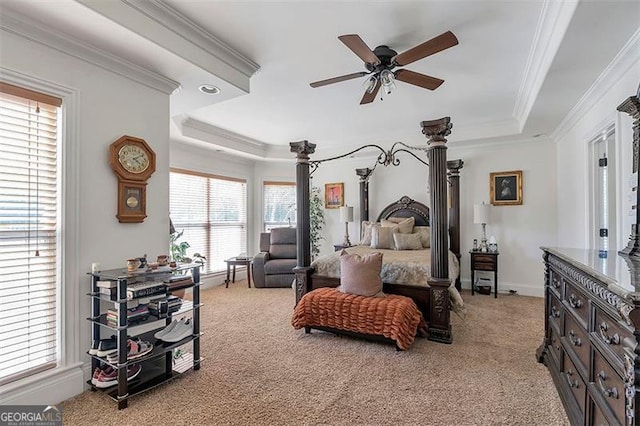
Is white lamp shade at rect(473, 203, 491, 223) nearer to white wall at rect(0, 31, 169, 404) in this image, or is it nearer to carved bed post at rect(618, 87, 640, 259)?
carved bed post at rect(618, 87, 640, 259)

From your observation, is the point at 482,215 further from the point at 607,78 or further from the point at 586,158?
the point at 607,78

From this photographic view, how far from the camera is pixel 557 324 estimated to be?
2.30m

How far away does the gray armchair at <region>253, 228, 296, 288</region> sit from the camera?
5.70 m

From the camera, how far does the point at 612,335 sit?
1.30 metres

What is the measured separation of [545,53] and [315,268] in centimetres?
309

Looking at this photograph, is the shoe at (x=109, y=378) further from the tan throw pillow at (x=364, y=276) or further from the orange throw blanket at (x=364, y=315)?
the tan throw pillow at (x=364, y=276)

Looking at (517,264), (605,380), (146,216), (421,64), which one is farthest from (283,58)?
(517,264)

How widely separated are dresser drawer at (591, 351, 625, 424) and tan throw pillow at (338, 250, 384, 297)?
1.89 meters

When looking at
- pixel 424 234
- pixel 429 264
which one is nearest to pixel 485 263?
pixel 424 234

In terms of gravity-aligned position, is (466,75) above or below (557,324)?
above

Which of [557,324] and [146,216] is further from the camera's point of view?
[146,216]

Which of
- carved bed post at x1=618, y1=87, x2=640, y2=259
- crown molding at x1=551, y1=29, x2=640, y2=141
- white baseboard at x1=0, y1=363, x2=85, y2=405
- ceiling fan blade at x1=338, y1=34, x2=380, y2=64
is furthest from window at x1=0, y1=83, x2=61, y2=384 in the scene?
crown molding at x1=551, y1=29, x2=640, y2=141

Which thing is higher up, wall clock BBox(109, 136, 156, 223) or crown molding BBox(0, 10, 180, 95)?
crown molding BBox(0, 10, 180, 95)

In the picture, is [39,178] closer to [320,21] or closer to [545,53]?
[320,21]
